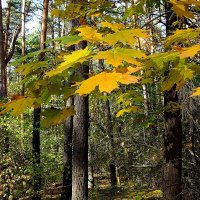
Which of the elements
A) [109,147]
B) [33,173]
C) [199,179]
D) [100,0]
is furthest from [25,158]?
[100,0]

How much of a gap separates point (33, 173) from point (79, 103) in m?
5.60

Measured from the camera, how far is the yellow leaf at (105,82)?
132 cm

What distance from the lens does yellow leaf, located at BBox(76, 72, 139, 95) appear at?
51.9 inches

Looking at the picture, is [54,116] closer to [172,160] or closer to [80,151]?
[172,160]

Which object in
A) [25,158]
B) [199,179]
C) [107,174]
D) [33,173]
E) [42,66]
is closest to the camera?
[42,66]

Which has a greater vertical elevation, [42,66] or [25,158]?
[42,66]

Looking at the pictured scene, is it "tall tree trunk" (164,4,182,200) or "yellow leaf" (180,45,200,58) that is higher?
"yellow leaf" (180,45,200,58)

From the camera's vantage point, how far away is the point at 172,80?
1713mm

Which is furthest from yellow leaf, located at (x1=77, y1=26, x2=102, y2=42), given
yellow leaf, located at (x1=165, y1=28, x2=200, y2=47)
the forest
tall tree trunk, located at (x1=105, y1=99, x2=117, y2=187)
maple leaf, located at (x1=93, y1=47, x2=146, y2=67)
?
tall tree trunk, located at (x1=105, y1=99, x2=117, y2=187)

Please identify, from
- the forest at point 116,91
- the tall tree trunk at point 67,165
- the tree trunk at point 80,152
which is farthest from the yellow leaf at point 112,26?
the tall tree trunk at point 67,165

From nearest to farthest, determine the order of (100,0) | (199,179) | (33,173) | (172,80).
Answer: (172,80) < (100,0) < (199,179) < (33,173)

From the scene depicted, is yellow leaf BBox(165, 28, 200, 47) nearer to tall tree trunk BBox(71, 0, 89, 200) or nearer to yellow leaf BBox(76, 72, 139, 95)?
yellow leaf BBox(76, 72, 139, 95)

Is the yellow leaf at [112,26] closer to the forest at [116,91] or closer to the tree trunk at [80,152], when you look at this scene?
the forest at [116,91]

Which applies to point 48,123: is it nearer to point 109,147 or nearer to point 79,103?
point 79,103
